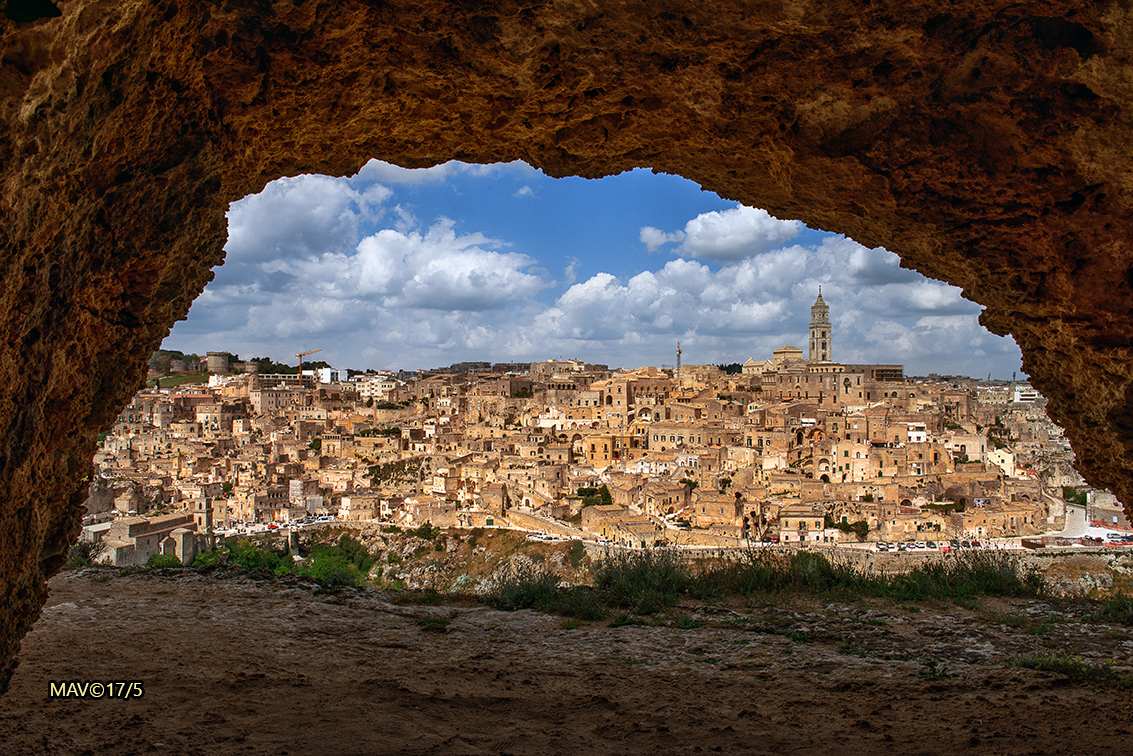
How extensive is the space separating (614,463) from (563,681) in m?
46.2

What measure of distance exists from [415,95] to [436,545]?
34507 mm

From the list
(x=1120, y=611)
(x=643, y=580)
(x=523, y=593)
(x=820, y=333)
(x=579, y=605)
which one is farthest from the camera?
(x=820, y=333)

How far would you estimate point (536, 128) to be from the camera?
3.89 metres

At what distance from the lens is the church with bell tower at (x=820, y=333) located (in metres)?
89.4

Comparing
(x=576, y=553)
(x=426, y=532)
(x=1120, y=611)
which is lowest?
(x=426, y=532)

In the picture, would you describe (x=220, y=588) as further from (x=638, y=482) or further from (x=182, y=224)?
(x=638, y=482)

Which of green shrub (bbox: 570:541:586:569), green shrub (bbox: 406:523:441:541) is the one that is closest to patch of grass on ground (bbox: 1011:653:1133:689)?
green shrub (bbox: 570:541:586:569)

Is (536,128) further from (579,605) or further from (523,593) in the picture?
(523,593)

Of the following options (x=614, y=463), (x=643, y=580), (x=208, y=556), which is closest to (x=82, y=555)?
(x=643, y=580)

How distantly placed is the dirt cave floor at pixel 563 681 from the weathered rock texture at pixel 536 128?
4.13ft

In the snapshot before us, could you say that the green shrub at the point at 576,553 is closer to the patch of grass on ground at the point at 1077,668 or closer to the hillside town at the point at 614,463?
the hillside town at the point at 614,463

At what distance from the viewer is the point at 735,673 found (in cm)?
428

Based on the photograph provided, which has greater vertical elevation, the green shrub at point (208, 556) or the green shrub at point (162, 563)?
the green shrub at point (162, 563)

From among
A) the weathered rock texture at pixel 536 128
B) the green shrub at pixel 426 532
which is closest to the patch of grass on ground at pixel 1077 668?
the weathered rock texture at pixel 536 128
